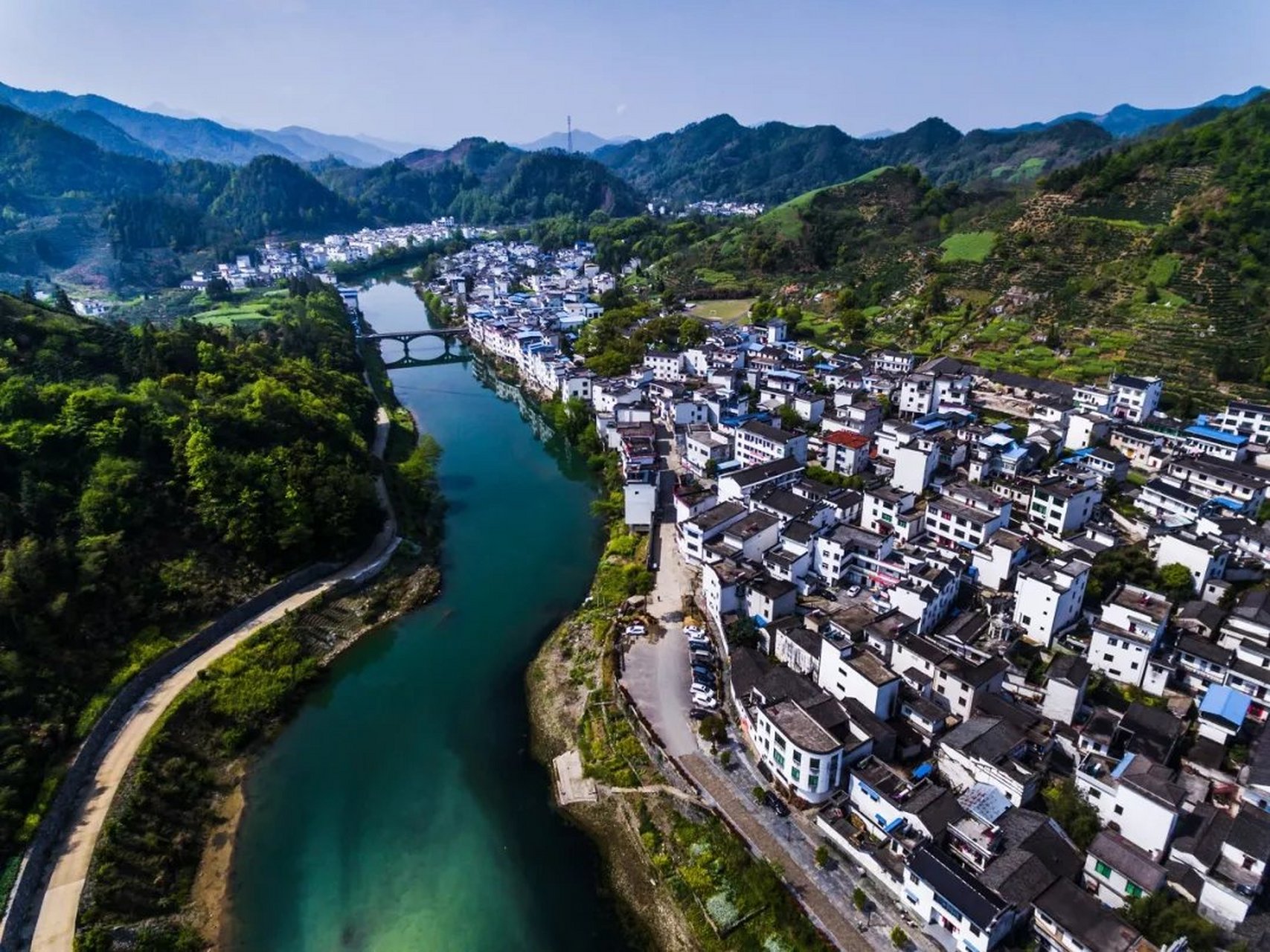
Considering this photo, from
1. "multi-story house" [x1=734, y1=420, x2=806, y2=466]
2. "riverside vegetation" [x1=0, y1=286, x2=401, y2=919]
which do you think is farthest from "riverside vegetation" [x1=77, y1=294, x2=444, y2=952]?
"multi-story house" [x1=734, y1=420, x2=806, y2=466]

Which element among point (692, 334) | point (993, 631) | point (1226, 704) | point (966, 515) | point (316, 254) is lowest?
point (993, 631)

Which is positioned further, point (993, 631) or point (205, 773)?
point (993, 631)

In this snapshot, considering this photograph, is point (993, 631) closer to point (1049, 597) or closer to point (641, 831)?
point (1049, 597)

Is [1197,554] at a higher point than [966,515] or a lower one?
lower

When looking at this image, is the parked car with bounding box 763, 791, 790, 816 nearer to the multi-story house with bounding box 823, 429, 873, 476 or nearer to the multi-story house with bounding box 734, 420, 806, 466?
the multi-story house with bounding box 734, 420, 806, 466

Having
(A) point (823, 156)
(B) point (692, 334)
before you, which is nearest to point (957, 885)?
(B) point (692, 334)

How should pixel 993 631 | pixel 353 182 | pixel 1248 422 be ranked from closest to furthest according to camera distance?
pixel 993 631
pixel 1248 422
pixel 353 182
